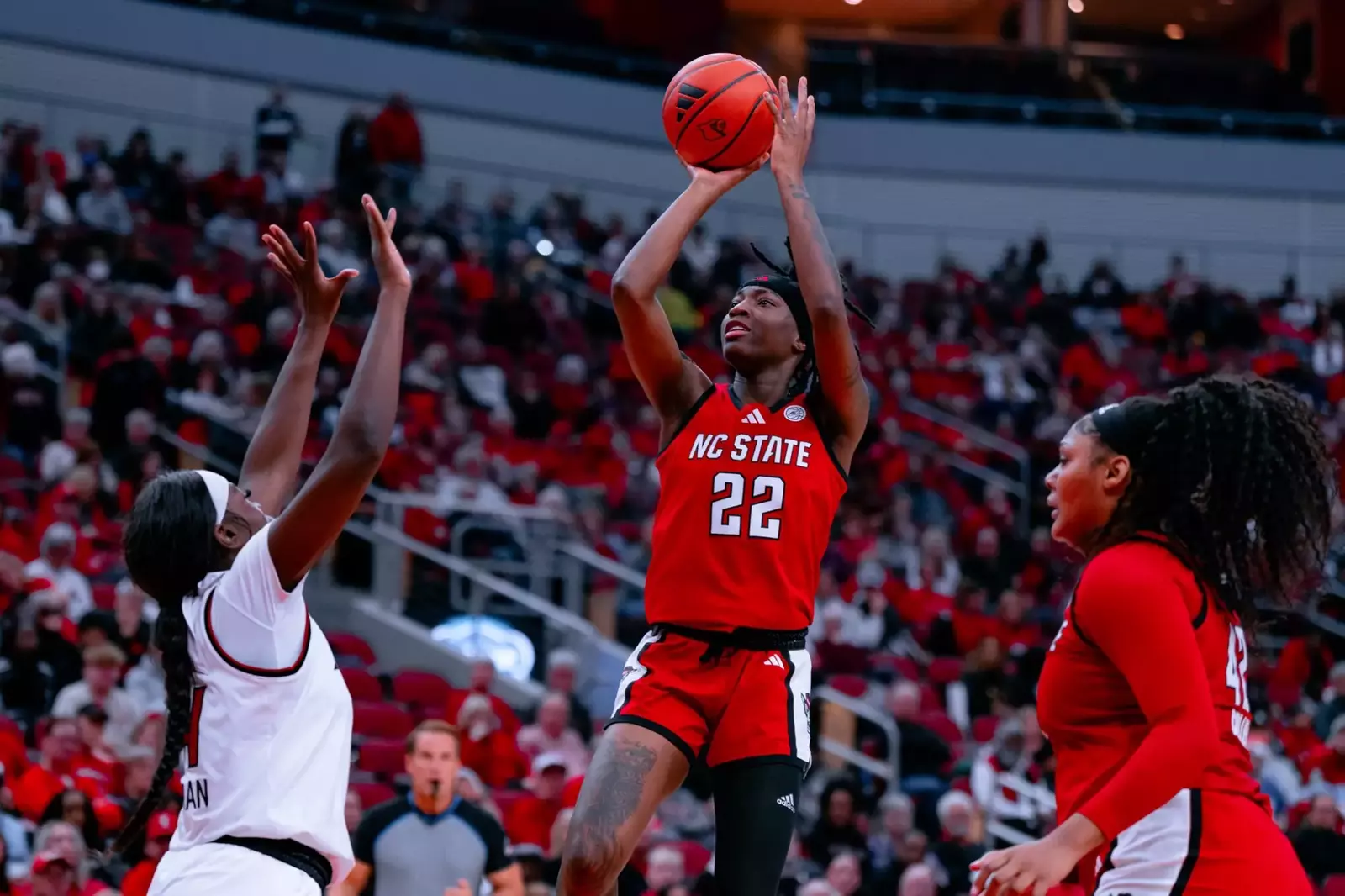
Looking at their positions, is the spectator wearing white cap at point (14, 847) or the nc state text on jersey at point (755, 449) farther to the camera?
the spectator wearing white cap at point (14, 847)

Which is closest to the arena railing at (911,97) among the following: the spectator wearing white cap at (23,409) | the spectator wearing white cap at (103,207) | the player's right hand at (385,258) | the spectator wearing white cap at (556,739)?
the spectator wearing white cap at (103,207)

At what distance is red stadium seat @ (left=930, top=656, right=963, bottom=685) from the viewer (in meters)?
13.2

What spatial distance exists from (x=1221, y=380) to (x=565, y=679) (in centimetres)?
765

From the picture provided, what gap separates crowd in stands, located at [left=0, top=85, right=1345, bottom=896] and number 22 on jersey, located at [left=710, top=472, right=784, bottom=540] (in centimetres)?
391

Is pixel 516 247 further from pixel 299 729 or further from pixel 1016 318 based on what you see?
pixel 299 729

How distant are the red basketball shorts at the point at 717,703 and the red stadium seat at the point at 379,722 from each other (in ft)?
19.6

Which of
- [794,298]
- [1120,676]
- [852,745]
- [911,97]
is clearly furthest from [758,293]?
[911,97]

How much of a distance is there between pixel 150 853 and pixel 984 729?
6.41 metres

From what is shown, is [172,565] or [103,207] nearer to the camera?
[172,565]

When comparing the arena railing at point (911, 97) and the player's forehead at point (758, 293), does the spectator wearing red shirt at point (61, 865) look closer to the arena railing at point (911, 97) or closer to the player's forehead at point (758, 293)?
the player's forehead at point (758, 293)

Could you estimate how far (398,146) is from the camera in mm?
18203

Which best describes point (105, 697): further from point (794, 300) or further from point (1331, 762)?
point (1331, 762)

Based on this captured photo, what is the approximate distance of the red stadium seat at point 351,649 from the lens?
37.2 ft

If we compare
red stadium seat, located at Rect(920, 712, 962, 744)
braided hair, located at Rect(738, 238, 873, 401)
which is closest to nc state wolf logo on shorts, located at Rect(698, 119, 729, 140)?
braided hair, located at Rect(738, 238, 873, 401)
